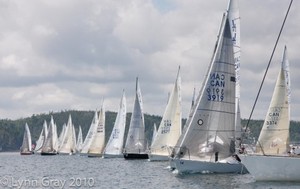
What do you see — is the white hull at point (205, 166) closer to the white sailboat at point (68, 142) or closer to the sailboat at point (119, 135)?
the sailboat at point (119, 135)

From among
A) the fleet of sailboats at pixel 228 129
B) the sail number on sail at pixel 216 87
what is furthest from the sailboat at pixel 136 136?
the sail number on sail at pixel 216 87

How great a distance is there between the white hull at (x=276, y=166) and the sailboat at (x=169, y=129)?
34.1 metres

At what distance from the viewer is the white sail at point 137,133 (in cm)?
8506

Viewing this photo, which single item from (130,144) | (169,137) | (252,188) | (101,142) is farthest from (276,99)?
(101,142)

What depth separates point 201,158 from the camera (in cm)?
4969

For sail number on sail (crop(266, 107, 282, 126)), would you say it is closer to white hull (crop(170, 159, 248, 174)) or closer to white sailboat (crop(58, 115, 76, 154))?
white hull (crop(170, 159, 248, 174))

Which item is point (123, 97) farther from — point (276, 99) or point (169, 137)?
point (276, 99)

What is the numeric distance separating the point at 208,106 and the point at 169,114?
27.2 metres

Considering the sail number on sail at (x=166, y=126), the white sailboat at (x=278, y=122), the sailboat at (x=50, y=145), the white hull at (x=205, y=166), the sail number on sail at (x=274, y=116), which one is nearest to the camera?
the white hull at (x=205, y=166)

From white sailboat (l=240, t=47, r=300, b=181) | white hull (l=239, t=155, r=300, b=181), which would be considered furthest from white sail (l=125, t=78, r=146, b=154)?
white hull (l=239, t=155, r=300, b=181)

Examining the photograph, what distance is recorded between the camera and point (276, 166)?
39906 millimetres

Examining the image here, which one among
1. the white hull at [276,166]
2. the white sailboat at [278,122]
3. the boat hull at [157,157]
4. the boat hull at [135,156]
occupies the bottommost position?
the white hull at [276,166]

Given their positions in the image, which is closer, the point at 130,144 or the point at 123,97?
the point at 130,144

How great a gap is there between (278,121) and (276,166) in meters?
14.0
